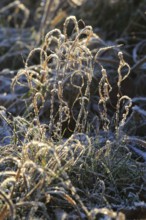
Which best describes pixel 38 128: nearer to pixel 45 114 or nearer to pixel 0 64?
pixel 45 114

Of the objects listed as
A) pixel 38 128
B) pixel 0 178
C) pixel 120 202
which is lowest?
pixel 120 202

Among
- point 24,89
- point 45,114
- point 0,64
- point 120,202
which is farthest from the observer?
point 0,64

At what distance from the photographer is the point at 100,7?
3424 mm

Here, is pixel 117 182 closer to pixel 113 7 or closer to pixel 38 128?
pixel 38 128

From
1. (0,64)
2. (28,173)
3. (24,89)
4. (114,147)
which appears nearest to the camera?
(28,173)

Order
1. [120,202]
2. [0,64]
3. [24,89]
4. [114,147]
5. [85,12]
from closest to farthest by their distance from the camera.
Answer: [120,202] < [114,147] < [24,89] < [0,64] < [85,12]

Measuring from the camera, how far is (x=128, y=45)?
2.93 meters

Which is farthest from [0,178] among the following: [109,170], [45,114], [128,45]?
[128,45]

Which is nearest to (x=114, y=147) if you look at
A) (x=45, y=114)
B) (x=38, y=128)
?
(x=38, y=128)

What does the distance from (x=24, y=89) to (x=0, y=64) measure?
54 centimetres

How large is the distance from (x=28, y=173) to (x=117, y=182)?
1.17ft

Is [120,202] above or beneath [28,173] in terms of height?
beneath

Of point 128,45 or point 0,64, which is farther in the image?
point 0,64

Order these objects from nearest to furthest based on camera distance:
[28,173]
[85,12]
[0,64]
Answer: [28,173] < [0,64] < [85,12]
